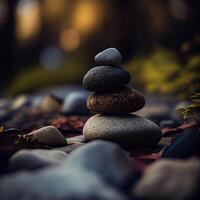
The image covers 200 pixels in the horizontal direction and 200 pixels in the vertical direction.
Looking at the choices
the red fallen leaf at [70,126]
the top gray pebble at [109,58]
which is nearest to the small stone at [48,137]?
the top gray pebble at [109,58]

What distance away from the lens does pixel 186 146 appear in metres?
4.20

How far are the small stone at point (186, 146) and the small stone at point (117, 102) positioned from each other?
1131 millimetres

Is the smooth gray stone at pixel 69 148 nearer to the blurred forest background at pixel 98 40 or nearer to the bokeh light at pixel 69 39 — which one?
the blurred forest background at pixel 98 40

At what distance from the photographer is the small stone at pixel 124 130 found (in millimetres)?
5047

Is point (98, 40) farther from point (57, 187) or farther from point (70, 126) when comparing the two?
point (57, 187)

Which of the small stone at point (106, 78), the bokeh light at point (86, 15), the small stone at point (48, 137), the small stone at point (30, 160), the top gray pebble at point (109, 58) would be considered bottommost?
the small stone at point (48, 137)

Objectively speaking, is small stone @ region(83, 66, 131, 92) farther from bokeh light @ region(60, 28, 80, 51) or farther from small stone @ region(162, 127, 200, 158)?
bokeh light @ region(60, 28, 80, 51)

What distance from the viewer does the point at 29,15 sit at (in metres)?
26.2

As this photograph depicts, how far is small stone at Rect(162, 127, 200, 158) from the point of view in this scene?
13.7ft

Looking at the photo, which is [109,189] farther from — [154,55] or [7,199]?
[154,55]

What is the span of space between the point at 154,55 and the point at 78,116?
11.7 ft

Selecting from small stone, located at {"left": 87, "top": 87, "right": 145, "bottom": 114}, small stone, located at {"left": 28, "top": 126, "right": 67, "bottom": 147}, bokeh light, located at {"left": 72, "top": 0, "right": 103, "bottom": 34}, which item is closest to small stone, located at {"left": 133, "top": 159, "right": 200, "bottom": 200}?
small stone, located at {"left": 87, "top": 87, "right": 145, "bottom": 114}

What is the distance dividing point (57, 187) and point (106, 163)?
627mm

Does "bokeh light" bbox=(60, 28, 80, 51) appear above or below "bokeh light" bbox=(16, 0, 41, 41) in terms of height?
below
